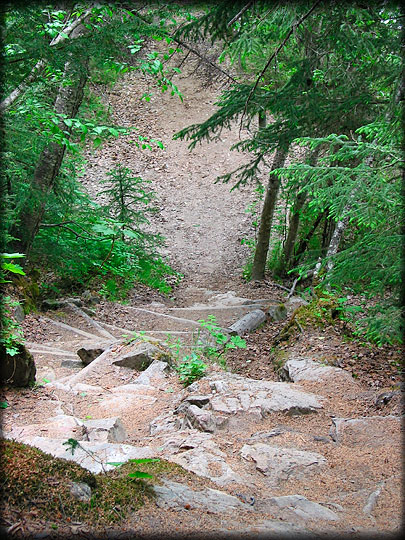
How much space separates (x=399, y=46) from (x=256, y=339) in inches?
212

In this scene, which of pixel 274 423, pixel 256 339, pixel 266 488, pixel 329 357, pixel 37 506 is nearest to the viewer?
pixel 37 506

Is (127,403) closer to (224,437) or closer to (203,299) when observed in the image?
(224,437)

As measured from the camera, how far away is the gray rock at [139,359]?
18.9 feet

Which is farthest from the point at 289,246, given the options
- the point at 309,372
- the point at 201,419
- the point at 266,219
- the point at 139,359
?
the point at 201,419

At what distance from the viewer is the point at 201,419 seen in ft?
11.6

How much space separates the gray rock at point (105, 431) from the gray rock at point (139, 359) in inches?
83.4

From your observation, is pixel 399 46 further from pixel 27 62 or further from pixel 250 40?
pixel 27 62

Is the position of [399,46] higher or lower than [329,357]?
higher

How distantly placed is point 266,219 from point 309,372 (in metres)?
6.92

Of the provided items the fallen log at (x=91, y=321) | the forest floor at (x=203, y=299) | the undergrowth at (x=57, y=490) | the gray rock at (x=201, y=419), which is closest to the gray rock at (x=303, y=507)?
the forest floor at (x=203, y=299)

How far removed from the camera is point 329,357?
214 inches

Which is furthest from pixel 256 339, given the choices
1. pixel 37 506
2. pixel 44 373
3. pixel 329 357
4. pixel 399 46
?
pixel 37 506

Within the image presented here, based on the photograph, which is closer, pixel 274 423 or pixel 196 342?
pixel 274 423

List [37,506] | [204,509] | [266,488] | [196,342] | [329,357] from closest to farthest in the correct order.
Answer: [37,506] → [204,509] → [266,488] → [329,357] → [196,342]
